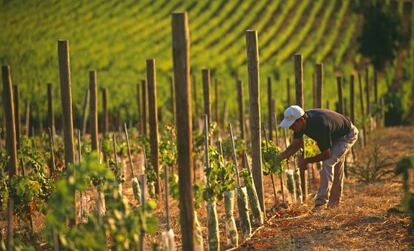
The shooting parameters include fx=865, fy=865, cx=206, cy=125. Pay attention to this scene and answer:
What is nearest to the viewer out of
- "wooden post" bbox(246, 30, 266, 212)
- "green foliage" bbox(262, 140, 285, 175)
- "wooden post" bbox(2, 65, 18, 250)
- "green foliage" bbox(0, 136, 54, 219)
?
"green foliage" bbox(0, 136, 54, 219)

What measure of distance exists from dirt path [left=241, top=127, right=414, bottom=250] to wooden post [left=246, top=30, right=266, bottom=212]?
63 cm

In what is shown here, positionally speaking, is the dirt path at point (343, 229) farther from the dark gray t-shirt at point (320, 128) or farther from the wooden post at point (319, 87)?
the wooden post at point (319, 87)

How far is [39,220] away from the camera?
36.6ft

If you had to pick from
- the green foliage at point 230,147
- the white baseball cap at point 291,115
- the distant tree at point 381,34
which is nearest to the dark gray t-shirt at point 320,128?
the white baseball cap at point 291,115

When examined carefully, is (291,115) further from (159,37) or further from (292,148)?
(159,37)

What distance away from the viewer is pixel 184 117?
6.87m

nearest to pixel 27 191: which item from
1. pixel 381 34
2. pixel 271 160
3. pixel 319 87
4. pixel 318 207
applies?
pixel 271 160

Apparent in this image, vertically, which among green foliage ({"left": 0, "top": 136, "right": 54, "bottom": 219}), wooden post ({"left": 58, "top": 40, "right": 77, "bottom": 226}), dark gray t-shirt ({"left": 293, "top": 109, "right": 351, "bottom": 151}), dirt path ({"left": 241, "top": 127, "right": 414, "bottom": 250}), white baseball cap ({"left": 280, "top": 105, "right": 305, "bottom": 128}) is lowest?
dirt path ({"left": 241, "top": 127, "right": 414, "bottom": 250})

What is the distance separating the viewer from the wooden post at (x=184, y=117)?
6.78 m

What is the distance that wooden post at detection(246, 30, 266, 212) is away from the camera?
9.28 metres

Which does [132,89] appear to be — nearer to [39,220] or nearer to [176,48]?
[39,220]

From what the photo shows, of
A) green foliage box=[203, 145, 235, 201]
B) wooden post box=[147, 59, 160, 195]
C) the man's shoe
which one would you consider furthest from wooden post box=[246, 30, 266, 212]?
wooden post box=[147, 59, 160, 195]

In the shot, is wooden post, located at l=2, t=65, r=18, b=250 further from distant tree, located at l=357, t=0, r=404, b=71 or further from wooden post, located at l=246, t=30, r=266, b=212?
distant tree, located at l=357, t=0, r=404, b=71

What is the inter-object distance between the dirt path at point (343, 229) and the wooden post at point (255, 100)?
2.05 ft
